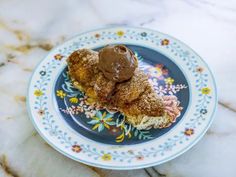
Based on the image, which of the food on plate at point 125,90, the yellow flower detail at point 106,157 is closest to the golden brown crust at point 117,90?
the food on plate at point 125,90

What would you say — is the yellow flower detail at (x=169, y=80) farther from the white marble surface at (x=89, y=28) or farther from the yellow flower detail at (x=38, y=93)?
the yellow flower detail at (x=38, y=93)

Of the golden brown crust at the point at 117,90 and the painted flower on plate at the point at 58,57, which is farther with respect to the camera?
the painted flower on plate at the point at 58,57

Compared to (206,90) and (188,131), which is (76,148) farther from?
(206,90)

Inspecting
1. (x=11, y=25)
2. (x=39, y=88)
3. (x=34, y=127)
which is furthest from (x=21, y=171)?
(x=11, y=25)

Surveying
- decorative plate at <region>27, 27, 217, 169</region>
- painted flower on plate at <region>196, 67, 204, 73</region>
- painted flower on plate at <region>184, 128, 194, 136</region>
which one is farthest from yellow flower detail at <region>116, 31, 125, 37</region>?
painted flower on plate at <region>184, 128, 194, 136</region>

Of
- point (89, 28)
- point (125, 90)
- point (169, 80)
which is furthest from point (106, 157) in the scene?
point (89, 28)

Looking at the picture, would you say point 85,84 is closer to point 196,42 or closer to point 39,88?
point 39,88
